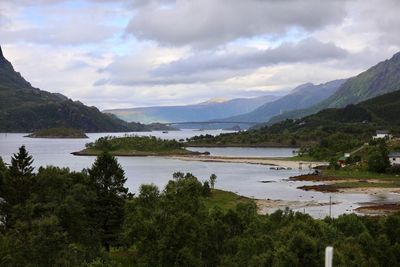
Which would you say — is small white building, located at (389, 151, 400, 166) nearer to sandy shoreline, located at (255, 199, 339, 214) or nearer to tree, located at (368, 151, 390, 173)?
tree, located at (368, 151, 390, 173)

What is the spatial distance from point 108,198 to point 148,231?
16.7 m

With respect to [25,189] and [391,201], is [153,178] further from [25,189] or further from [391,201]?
[25,189]

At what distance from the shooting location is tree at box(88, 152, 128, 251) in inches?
2146

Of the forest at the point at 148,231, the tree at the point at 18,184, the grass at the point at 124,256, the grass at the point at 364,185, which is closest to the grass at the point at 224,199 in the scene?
the grass at the point at 364,185

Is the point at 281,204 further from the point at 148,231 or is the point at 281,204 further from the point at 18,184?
the point at 148,231

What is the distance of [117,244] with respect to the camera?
54000 mm

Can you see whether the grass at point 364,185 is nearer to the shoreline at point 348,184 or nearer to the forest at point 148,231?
the shoreline at point 348,184

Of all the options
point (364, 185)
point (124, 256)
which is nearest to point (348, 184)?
point (364, 185)

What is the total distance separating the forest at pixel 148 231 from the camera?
116 ft

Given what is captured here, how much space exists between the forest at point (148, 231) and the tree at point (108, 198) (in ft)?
0.34

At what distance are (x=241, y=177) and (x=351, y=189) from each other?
41.3 meters

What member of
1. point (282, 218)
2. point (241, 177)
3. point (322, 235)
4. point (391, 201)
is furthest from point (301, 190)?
point (322, 235)

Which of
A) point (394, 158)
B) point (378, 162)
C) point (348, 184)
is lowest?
point (348, 184)

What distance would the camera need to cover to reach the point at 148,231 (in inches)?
1550
